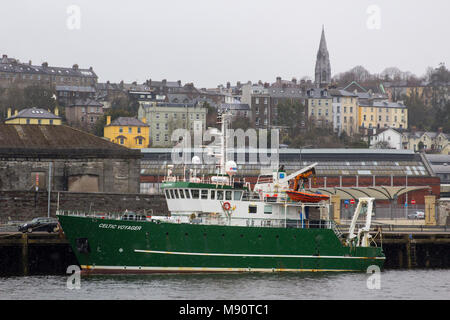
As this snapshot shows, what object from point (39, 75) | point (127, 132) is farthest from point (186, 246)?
point (39, 75)

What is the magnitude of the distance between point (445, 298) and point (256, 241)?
11.4 meters

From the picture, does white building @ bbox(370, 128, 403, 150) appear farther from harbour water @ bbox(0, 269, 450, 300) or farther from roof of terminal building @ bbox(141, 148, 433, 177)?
harbour water @ bbox(0, 269, 450, 300)

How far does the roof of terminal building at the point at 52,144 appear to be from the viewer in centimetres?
6631

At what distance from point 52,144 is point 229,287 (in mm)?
30925

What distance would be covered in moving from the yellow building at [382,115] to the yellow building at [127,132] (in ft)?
189

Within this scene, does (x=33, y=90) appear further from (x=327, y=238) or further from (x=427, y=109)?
(x=327, y=238)

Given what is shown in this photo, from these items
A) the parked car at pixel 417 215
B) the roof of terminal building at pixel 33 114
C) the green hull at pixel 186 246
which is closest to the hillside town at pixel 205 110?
the roof of terminal building at pixel 33 114

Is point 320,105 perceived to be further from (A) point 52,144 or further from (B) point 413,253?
(B) point 413,253

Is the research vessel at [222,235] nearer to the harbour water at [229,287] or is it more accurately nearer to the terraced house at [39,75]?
the harbour water at [229,287]

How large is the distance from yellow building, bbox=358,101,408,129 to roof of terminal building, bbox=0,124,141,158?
359 feet

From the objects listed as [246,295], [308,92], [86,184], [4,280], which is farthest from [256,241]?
[308,92]

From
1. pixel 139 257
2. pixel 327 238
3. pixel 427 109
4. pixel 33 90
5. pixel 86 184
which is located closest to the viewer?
pixel 139 257

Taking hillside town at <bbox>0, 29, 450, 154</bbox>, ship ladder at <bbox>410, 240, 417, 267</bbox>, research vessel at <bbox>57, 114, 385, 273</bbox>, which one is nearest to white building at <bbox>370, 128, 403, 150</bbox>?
hillside town at <bbox>0, 29, 450, 154</bbox>

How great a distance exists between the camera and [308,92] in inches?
6668
